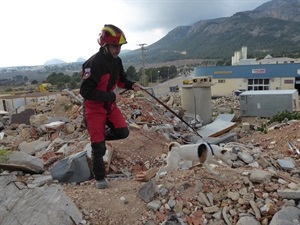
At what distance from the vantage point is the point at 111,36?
3895mm

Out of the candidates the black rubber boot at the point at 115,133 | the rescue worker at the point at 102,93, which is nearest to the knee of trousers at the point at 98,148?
the rescue worker at the point at 102,93

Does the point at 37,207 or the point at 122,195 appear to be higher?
the point at 37,207

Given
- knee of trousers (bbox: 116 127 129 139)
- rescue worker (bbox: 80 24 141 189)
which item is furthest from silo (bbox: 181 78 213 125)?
rescue worker (bbox: 80 24 141 189)

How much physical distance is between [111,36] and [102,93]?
2.32ft

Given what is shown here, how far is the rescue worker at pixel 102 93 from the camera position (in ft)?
12.8

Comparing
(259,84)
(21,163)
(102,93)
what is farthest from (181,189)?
(259,84)

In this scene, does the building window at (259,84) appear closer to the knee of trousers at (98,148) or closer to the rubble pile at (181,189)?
the rubble pile at (181,189)

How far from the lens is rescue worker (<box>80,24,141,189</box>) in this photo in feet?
12.8

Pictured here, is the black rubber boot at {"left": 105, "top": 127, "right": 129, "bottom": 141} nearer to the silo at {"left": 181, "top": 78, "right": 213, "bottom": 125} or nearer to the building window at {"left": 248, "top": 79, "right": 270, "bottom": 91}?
the silo at {"left": 181, "top": 78, "right": 213, "bottom": 125}

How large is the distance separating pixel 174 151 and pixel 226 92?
39.7 meters

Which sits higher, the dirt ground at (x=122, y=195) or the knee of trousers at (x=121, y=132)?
the knee of trousers at (x=121, y=132)

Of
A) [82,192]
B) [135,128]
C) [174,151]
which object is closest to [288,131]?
[135,128]

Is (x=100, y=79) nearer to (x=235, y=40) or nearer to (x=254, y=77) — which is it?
(x=254, y=77)

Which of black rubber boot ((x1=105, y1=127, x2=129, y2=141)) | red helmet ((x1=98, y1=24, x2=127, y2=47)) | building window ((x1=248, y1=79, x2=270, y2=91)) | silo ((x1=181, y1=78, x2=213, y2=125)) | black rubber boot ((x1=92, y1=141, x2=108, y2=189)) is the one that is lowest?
building window ((x1=248, y1=79, x2=270, y2=91))
